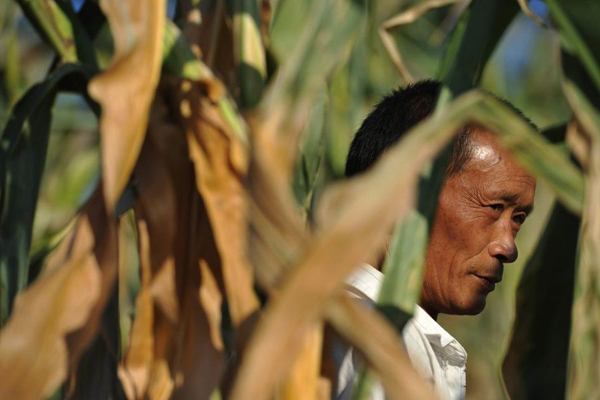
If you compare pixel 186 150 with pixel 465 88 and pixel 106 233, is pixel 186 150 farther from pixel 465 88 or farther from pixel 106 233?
pixel 465 88

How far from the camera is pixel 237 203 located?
61 centimetres

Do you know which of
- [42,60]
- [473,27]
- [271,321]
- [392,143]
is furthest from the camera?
[42,60]

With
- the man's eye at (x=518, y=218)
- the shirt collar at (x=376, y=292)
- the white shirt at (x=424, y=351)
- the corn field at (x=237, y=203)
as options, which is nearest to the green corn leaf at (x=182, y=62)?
the corn field at (x=237, y=203)

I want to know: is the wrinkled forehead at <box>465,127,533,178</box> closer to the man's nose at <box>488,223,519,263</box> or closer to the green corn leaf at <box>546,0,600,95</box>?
the man's nose at <box>488,223,519,263</box>

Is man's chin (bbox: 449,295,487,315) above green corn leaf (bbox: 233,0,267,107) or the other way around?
the other way around

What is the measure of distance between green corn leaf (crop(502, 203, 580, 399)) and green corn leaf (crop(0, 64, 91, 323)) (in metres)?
0.41

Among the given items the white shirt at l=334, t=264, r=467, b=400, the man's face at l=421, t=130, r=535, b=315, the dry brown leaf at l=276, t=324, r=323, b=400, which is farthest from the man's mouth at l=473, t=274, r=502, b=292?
the dry brown leaf at l=276, t=324, r=323, b=400

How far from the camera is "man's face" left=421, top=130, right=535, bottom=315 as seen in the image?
1.16 m

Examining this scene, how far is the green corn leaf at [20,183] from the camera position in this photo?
0.75 metres

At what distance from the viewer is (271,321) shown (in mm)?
490

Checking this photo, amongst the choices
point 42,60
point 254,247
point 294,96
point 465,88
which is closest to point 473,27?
point 465,88

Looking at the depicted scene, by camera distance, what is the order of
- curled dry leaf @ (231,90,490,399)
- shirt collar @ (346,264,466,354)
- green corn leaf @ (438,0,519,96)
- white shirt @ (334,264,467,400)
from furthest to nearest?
shirt collar @ (346,264,466,354) < white shirt @ (334,264,467,400) < green corn leaf @ (438,0,519,96) < curled dry leaf @ (231,90,490,399)

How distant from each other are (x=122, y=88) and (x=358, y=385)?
0.67ft

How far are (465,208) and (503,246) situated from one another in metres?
0.07
